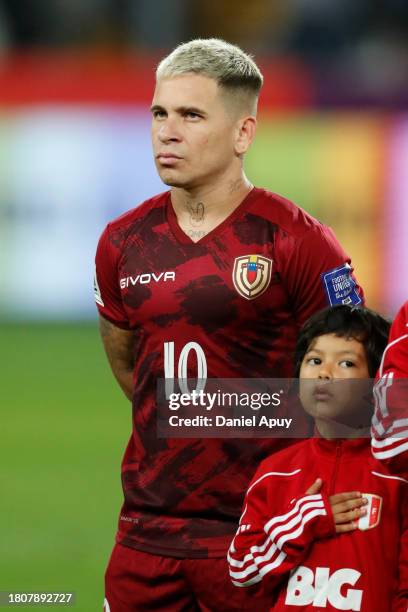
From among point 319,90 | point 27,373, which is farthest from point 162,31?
point 27,373

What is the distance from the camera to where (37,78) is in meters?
13.6

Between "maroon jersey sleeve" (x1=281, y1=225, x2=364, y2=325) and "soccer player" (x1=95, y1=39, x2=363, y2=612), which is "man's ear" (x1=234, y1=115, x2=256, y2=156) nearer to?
"soccer player" (x1=95, y1=39, x2=363, y2=612)

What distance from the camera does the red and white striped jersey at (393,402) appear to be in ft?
10.1

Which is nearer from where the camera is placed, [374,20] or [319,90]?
[319,90]

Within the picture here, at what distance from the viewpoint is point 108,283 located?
4105 mm

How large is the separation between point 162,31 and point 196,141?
11.7m

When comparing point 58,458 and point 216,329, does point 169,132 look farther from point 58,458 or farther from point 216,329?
point 58,458

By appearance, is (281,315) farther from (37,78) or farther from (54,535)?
(37,78)

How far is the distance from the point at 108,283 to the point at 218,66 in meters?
0.72

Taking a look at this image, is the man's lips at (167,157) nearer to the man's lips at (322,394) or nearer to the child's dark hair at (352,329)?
the child's dark hair at (352,329)

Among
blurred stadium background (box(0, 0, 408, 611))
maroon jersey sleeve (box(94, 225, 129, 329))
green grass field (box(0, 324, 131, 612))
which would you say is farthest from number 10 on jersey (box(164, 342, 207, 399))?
blurred stadium background (box(0, 0, 408, 611))

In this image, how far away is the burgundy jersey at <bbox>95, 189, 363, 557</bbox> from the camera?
3842mm

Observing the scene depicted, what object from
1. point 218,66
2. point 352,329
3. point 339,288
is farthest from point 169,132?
point 352,329

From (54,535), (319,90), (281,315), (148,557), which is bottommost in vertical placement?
Result: (54,535)
